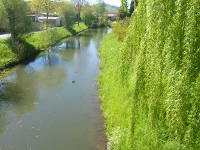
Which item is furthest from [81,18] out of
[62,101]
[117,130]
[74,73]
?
[117,130]

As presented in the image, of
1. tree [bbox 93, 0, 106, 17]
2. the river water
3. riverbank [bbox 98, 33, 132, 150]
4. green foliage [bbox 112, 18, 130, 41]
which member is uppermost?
tree [bbox 93, 0, 106, 17]

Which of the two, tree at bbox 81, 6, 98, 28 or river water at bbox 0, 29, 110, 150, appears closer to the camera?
river water at bbox 0, 29, 110, 150

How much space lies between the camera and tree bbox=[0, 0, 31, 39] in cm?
2770

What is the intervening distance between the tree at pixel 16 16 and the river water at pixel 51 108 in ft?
18.1

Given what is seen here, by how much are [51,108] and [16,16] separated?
1662 cm

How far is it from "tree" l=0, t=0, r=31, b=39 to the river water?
5.51 metres

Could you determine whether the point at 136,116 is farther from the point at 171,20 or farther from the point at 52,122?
the point at 52,122

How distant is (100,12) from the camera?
83812mm

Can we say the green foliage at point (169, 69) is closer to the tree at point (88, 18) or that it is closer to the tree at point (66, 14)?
the tree at point (66, 14)

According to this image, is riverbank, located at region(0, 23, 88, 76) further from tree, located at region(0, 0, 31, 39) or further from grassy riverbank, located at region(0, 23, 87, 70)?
tree, located at region(0, 0, 31, 39)

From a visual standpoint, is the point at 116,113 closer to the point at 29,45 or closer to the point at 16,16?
the point at 16,16

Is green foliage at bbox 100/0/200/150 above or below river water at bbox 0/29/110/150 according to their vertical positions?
above

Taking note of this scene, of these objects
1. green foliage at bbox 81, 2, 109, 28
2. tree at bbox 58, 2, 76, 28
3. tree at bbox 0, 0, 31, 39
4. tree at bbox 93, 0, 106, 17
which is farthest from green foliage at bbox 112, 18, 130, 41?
tree at bbox 93, 0, 106, 17

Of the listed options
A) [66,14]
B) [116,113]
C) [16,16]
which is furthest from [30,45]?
[66,14]
